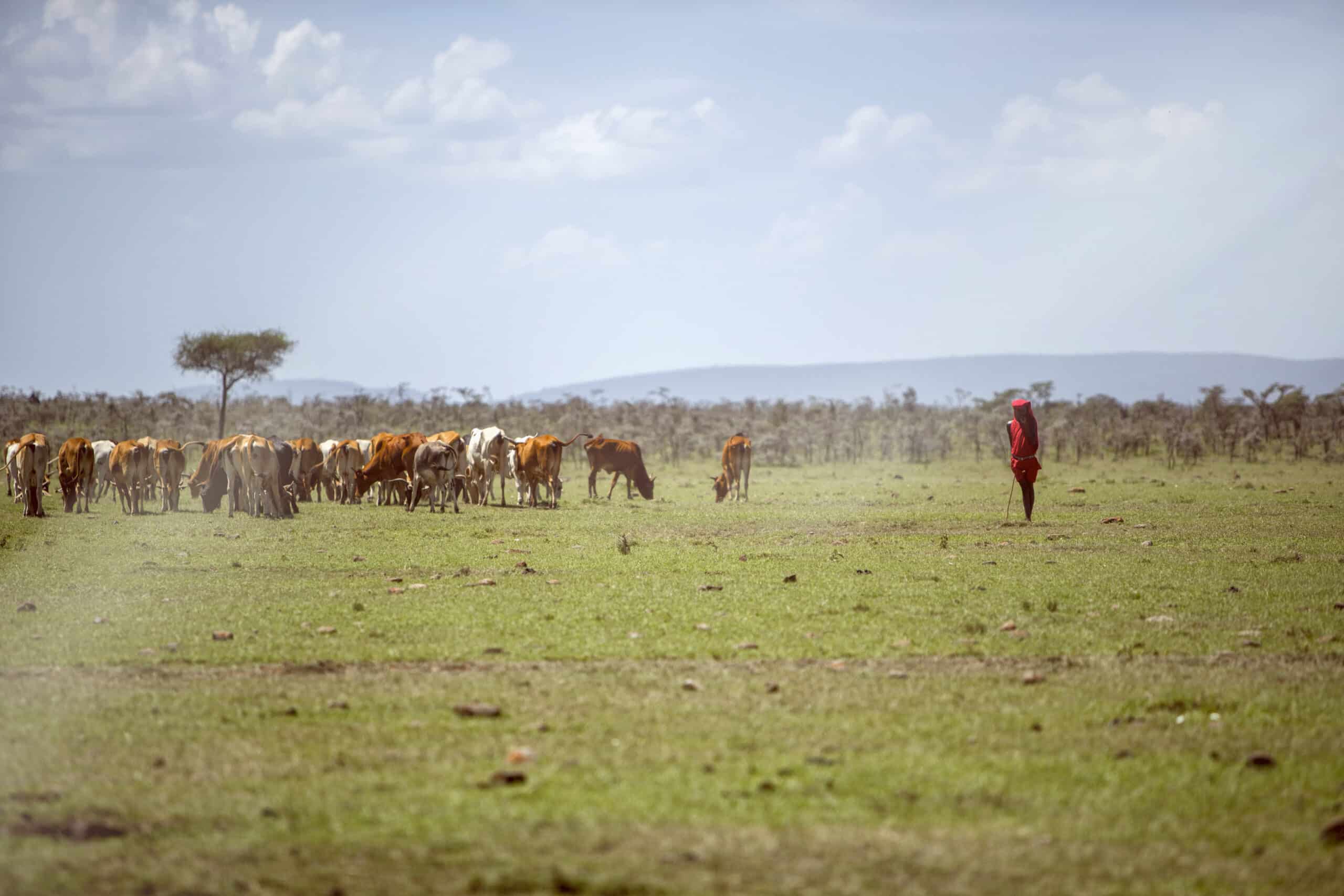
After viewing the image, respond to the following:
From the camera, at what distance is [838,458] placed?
205 ft

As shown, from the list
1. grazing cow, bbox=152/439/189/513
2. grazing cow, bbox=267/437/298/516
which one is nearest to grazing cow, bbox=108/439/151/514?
grazing cow, bbox=152/439/189/513

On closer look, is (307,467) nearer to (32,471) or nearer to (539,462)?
(539,462)

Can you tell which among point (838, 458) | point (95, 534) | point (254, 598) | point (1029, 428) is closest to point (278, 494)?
point (95, 534)

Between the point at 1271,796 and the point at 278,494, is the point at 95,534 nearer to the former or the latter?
the point at 278,494

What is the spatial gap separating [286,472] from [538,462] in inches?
257

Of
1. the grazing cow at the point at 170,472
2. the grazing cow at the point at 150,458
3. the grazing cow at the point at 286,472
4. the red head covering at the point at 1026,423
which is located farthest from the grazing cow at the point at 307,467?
the red head covering at the point at 1026,423

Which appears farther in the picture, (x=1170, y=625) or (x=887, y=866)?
(x=1170, y=625)

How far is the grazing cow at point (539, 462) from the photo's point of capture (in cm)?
3142

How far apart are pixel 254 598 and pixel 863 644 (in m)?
7.46

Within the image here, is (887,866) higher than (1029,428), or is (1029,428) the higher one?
(1029,428)

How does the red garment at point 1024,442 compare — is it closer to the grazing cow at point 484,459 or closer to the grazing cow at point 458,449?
the grazing cow at point 484,459

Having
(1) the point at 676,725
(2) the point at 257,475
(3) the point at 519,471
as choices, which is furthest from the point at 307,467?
(1) the point at 676,725

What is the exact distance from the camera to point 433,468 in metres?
30.0

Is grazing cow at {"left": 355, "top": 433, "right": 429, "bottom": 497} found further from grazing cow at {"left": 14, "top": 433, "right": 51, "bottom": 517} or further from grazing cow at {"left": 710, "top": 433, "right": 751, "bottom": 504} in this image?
grazing cow at {"left": 710, "top": 433, "right": 751, "bottom": 504}
